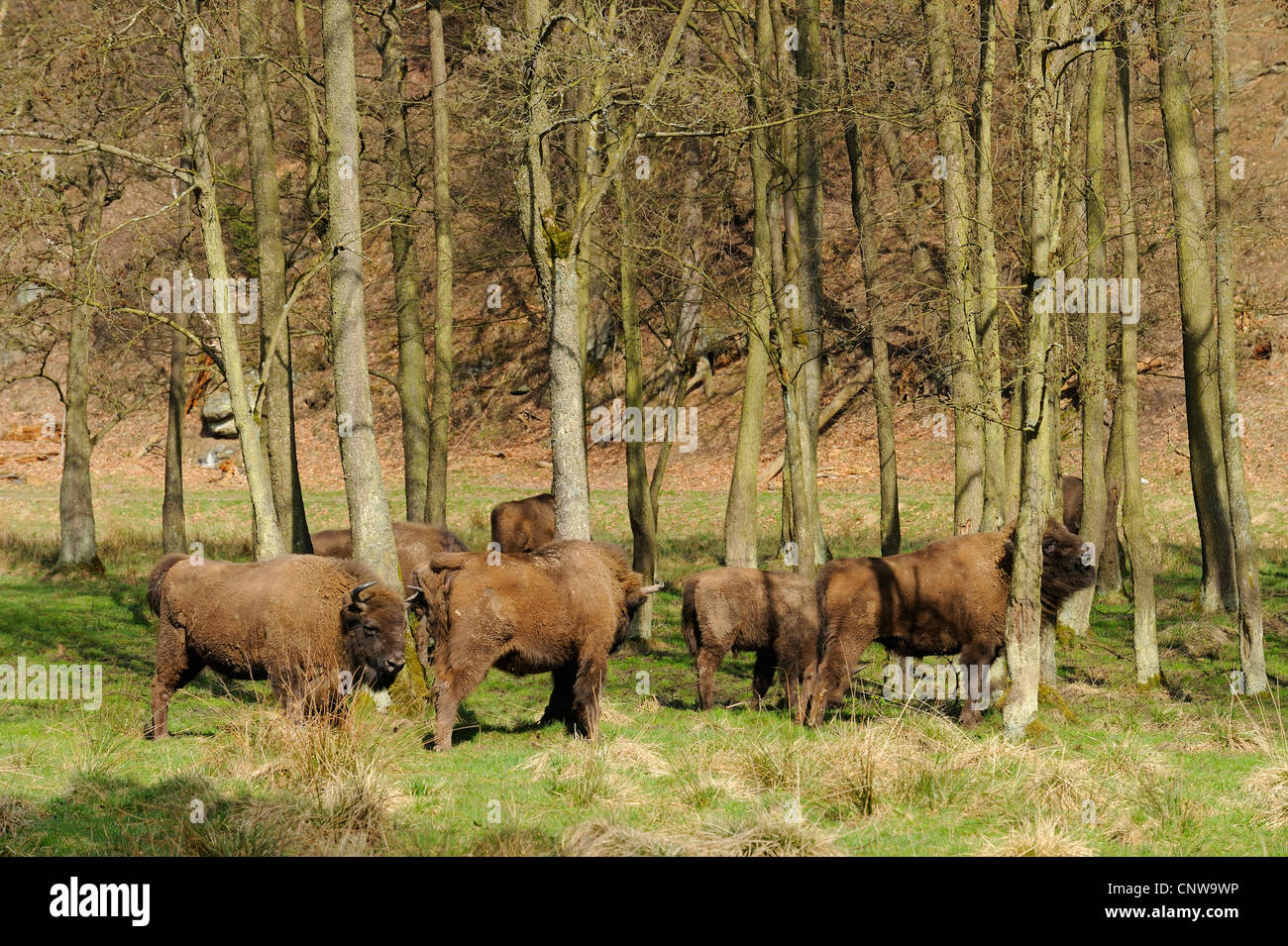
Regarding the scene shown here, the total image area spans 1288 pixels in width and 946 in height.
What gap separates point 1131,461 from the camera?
18.4 metres

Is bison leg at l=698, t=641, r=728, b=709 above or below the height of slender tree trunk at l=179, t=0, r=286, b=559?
below

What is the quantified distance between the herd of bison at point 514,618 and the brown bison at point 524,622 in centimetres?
1

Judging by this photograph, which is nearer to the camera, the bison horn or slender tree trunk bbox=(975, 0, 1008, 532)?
→ the bison horn

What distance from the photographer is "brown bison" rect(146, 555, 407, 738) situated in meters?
11.8

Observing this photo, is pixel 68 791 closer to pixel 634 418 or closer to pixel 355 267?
pixel 355 267

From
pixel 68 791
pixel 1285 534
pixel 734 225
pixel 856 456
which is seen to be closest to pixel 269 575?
pixel 68 791

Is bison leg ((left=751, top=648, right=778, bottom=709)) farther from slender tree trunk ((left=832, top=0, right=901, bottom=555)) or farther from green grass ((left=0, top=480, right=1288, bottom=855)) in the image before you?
slender tree trunk ((left=832, top=0, right=901, bottom=555))

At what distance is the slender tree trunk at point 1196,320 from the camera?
17.7 m

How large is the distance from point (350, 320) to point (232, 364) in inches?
78.1

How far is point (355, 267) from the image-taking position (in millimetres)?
13586

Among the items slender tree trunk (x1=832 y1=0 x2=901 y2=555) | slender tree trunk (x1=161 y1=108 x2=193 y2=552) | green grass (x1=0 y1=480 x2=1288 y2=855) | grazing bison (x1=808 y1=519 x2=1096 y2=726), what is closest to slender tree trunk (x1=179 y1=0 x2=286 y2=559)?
green grass (x1=0 y1=480 x2=1288 y2=855)

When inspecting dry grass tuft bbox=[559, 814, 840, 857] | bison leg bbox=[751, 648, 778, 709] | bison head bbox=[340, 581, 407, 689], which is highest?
bison head bbox=[340, 581, 407, 689]

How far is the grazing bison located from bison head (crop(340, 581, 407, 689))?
184 inches

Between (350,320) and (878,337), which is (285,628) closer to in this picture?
(350,320)
